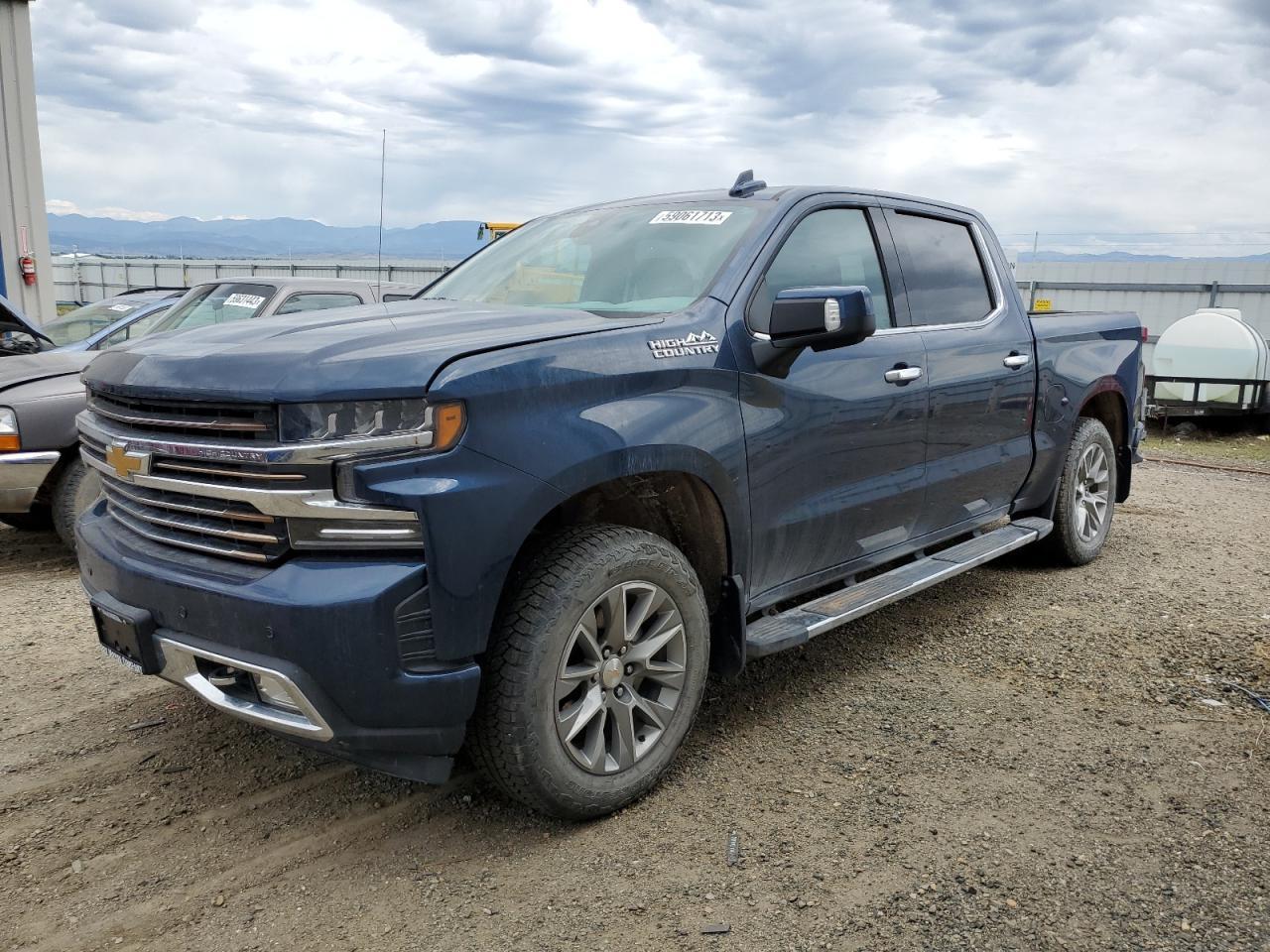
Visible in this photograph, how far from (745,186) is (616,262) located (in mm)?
642

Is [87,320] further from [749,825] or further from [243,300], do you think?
[749,825]

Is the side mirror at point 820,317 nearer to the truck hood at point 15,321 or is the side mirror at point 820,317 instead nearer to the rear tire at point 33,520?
the rear tire at point 33,520

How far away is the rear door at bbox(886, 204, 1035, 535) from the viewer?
4.40 metres

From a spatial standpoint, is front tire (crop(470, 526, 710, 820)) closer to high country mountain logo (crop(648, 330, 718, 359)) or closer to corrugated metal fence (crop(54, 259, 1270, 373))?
high country mountain logo (crop(648, 330, 718, 359))

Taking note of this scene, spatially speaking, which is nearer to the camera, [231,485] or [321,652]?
[321,652]

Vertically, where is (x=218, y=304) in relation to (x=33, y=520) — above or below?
above

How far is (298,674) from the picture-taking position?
8.36ft

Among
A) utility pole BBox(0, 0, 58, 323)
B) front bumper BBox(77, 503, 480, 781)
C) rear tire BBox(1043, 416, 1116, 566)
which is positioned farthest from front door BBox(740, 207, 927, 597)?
utility pole BBox(0, 0, 58, 323)

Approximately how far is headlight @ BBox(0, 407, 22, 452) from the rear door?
14.5 feet

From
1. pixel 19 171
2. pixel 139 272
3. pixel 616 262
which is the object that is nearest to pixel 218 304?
pixel 616 262

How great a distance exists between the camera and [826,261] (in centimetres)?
400

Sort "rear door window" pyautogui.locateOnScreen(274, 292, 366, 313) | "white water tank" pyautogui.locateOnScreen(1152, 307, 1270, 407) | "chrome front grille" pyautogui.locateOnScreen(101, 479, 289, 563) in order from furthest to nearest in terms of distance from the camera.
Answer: "white water tank" pyautogui.locateOnScreen(1152, 307, 1270, 407) < "rear door window" pyautogui.locateOnScreen(274, 292, 366, 313) < "chrome front grille" pyautogui.locateOnScreen(101, 479, 289, 563)

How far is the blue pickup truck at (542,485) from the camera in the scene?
2559 millimetres

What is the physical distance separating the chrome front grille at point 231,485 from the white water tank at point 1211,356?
12875mm
